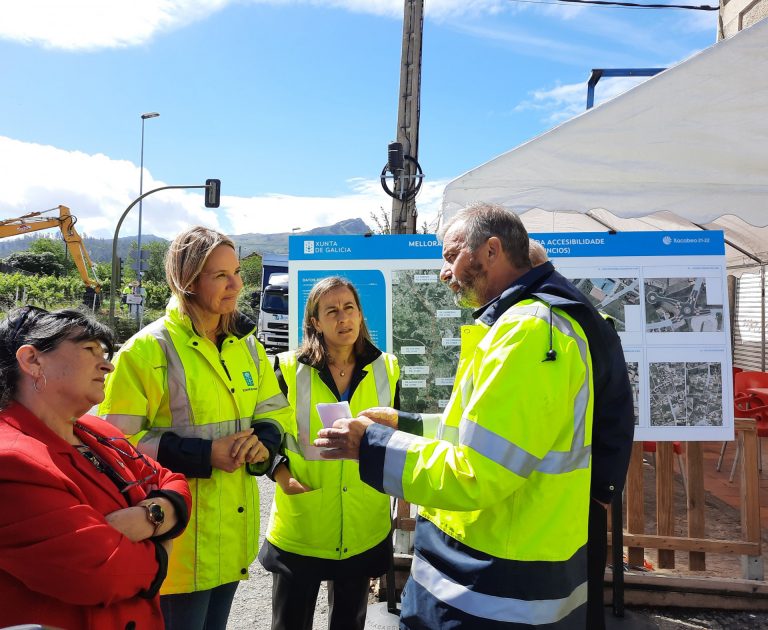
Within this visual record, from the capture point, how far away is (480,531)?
5.30 feet

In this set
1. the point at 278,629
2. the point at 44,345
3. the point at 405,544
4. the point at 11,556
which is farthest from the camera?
the point at 405,544

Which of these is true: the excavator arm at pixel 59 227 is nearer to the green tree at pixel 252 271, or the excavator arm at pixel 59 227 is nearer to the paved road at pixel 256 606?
the paved road at pixel 256 606

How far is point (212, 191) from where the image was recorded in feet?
67.6

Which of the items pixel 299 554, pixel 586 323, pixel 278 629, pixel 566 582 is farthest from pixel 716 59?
pixel 278 629

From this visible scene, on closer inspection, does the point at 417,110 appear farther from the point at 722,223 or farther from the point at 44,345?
the point at 44,345

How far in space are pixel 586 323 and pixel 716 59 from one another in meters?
2.29

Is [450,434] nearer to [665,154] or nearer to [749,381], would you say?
[665,154]

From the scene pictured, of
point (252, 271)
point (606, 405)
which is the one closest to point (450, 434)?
point (606, 405)

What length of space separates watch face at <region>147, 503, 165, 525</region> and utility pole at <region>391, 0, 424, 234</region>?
370cm

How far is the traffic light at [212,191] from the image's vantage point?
20.4 m

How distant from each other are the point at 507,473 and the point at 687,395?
2.70 meters

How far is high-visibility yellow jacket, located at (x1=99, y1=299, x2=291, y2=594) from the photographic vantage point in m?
2.09

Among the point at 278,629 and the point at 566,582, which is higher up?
the point at 566,582

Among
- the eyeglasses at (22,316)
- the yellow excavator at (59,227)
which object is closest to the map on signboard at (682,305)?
the eyeglasses at (22,316)
